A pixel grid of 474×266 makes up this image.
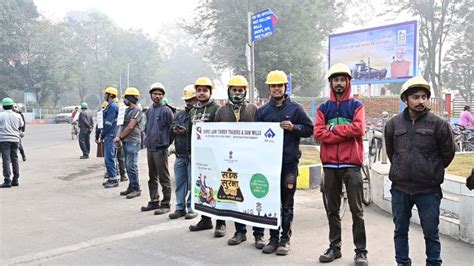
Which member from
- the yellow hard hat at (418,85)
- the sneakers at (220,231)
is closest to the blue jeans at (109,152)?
the sneakers at (220,231)

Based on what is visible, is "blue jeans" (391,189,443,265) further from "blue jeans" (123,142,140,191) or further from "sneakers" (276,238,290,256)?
"blue jeans" (123,142,140,191)

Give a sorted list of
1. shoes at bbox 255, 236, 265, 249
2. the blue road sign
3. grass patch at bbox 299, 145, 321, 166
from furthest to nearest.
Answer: the blue road sign
grass patch at bbox 299, 145, 321, 166
shoes at bbox 255, 236, 265, 249

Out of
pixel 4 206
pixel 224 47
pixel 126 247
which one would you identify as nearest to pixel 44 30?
pixel 224 47

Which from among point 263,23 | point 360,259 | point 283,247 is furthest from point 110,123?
point 360,259

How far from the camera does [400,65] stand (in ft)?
58.3

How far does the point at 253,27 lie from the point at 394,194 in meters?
8.24

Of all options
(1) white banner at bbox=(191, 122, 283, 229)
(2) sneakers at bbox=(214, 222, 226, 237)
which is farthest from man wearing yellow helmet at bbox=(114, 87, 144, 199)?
(2) sneakers at bbox=(214, 222, 226, 237)

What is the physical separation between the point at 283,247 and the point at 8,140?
6800mm

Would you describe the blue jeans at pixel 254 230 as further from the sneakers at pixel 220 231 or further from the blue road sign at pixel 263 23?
the blue road sign at pixel 263 23

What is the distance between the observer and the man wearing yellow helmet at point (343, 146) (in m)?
4.66

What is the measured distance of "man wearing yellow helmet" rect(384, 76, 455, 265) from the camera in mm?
4113

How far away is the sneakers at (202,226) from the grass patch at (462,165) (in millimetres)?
3989

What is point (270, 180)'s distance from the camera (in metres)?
5.16

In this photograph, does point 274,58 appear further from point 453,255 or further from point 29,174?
point 453,255
